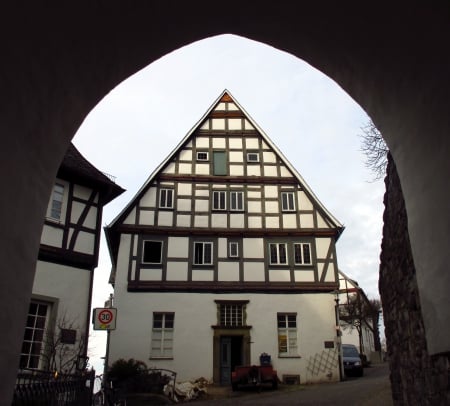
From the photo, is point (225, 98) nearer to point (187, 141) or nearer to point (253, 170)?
point (187, 141)

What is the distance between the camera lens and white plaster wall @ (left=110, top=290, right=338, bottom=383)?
18562 mm

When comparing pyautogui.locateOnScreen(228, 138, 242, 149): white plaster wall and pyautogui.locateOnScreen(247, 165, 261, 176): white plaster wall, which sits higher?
pyautogui.locateOnScreen(228, 138, 242, 149): white plaster wall

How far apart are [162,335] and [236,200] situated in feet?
20.5

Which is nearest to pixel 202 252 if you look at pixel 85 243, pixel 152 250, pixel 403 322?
pixel 152 250

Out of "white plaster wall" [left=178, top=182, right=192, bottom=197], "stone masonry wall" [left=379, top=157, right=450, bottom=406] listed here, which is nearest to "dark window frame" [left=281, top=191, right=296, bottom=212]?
"white plaster wall" [left=178, top=182, right=192, bottom=197]

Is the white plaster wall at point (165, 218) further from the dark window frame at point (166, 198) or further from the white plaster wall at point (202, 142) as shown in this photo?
the white plaster wall at point (202, 142)

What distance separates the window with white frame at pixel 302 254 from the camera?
2055 centimetres

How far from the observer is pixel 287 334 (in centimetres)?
1945

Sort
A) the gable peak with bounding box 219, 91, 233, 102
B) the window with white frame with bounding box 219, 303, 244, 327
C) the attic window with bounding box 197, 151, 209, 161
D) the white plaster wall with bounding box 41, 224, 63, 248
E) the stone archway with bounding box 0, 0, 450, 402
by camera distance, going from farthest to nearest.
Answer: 1. the gable peak with bounding box 219, 91, 233, 102
2. the attic window with bounding box 197, 151, 209, 161
3. the window with white frame with bounding box 219, 303, 244, 327
4. the white plaster wall with bounding box 41, 224, 63, 248
5. the stone archway with bounding box 0, 0, 450, 402

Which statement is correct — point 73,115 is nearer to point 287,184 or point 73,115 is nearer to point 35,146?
point 35,146

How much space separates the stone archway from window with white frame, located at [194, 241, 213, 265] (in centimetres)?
1640

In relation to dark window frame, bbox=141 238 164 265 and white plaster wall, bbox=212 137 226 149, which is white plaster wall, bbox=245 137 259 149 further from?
dark window frame, bbox=141 238 164 265

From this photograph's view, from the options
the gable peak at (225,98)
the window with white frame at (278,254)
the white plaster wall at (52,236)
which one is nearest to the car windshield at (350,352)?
the window with white frame at (278,254)

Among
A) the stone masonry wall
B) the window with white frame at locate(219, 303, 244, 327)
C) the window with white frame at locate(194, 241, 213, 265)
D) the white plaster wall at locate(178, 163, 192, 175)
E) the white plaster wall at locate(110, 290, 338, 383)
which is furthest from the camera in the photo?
the white plaster wall at locate(178, 163, 192, 175)
